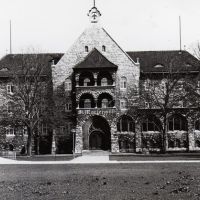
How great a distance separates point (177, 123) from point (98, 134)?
1078 centimetres

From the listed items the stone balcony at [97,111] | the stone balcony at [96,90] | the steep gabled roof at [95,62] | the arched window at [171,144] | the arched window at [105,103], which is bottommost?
the arched window at [171,144]

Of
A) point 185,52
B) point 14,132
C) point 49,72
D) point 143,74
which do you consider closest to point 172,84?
point 143,74

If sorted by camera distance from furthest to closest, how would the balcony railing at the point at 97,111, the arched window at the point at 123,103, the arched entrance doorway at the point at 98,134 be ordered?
the arched window at the point at 123,103 → the arched entrance doorway at the point at 98,134 → the balcony railing at the point at 97,111

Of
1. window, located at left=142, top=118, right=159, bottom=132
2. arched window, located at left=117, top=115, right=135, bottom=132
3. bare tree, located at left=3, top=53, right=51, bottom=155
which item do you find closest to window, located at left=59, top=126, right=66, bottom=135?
bare tree, located at left=3, top=53, right=51, bottom=155

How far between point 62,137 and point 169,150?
1422cm

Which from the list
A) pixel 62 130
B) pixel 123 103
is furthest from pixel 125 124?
pixel 62 130

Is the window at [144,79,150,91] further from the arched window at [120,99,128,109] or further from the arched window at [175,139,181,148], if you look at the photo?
the arched window at [175,139,181,148]

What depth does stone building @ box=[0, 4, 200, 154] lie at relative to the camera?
59.2 metres

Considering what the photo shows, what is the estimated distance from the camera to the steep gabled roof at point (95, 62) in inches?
2347

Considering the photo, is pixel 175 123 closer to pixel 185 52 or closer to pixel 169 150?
pixel 169 150

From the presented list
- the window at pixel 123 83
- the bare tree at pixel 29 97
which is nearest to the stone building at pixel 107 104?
the window at pixel 123 83

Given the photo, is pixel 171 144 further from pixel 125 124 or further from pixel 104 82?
pixel 104 82

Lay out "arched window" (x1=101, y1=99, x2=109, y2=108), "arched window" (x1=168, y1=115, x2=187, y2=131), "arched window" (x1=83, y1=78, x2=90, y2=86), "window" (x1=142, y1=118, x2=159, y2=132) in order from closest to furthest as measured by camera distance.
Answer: "arched window" (x1=101, y1=99, x2=109, y2=108), "arched window" (x1=83, y1=78, x2=90, y2=86), "arched window" (x1=168, y1=115, x2=187, y2=131), "window" (x1=142, y1=118, x2=159, y2=132)

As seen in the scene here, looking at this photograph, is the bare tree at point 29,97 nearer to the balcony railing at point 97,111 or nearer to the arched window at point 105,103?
the balcony railing at point 97,111
